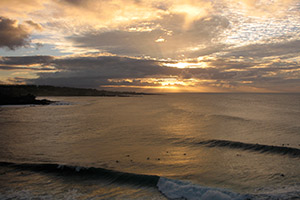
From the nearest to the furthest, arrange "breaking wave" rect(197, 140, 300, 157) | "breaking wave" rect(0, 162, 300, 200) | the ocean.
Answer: "breaking wave" rect(0, 162, 300, 200), the ocean, "breaking wave" rect(197, 140, 300, 157)

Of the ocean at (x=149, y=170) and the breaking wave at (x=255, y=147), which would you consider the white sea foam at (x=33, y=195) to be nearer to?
the ocean at (x=149, y=170)

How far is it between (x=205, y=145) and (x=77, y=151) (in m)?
12.3

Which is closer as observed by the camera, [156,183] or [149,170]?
[156,183]

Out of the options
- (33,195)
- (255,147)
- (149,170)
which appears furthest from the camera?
(255,147)

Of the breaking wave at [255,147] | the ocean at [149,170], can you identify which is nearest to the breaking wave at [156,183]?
the ocean at [149,170]

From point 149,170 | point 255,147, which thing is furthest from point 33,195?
point 255,147

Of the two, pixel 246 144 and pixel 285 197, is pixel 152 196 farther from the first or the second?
pixel 246 144

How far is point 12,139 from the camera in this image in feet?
73.6

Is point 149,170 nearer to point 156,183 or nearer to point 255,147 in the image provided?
point 156,183

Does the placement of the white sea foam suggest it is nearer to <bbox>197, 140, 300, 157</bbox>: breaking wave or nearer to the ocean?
the ocean

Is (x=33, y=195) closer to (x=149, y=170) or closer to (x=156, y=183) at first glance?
(x=156, y=183)

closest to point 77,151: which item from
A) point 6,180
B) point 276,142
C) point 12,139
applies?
point 6,180

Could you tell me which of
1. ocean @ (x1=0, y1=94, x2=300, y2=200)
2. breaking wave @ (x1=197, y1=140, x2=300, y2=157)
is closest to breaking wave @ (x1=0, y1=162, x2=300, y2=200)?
ocean @ (x1=0, y1=94, x2=300, y2=200)

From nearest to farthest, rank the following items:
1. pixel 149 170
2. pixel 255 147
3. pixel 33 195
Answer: pixel 33 195 < pixel 149 170 < pixel 255 147
